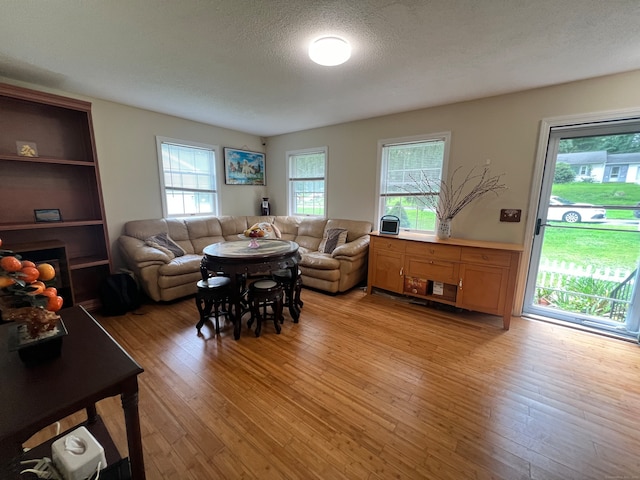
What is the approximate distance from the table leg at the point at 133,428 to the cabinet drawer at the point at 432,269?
292 centimetres

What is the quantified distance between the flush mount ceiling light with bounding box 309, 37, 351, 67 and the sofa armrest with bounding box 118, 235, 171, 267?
108 inches

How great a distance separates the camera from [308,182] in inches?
193

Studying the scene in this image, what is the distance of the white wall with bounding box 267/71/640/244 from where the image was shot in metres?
2.56

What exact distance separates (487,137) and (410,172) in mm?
979

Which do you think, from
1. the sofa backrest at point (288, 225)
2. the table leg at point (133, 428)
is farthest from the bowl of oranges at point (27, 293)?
the sofa backrest at point (288, 225)

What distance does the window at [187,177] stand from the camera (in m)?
3.97

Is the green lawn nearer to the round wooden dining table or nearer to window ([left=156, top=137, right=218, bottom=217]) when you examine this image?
the round wooden dining table

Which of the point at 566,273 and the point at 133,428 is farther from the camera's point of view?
the point at 566,273

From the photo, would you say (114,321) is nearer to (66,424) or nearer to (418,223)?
(66,424)

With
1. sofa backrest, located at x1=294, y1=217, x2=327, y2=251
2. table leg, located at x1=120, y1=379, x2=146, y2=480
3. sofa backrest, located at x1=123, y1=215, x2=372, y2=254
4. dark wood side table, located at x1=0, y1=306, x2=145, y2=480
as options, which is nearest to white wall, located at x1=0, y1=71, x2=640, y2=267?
sofa backrest, located at x1=123, y1=215, x2=372, y2=254

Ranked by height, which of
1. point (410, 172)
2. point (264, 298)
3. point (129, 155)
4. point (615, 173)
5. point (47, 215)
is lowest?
point (264, 298)

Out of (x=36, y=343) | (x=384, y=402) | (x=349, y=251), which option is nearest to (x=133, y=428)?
(x=36, y=343)

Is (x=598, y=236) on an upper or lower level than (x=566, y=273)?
upper

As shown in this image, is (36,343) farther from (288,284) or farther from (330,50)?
(330,50)
